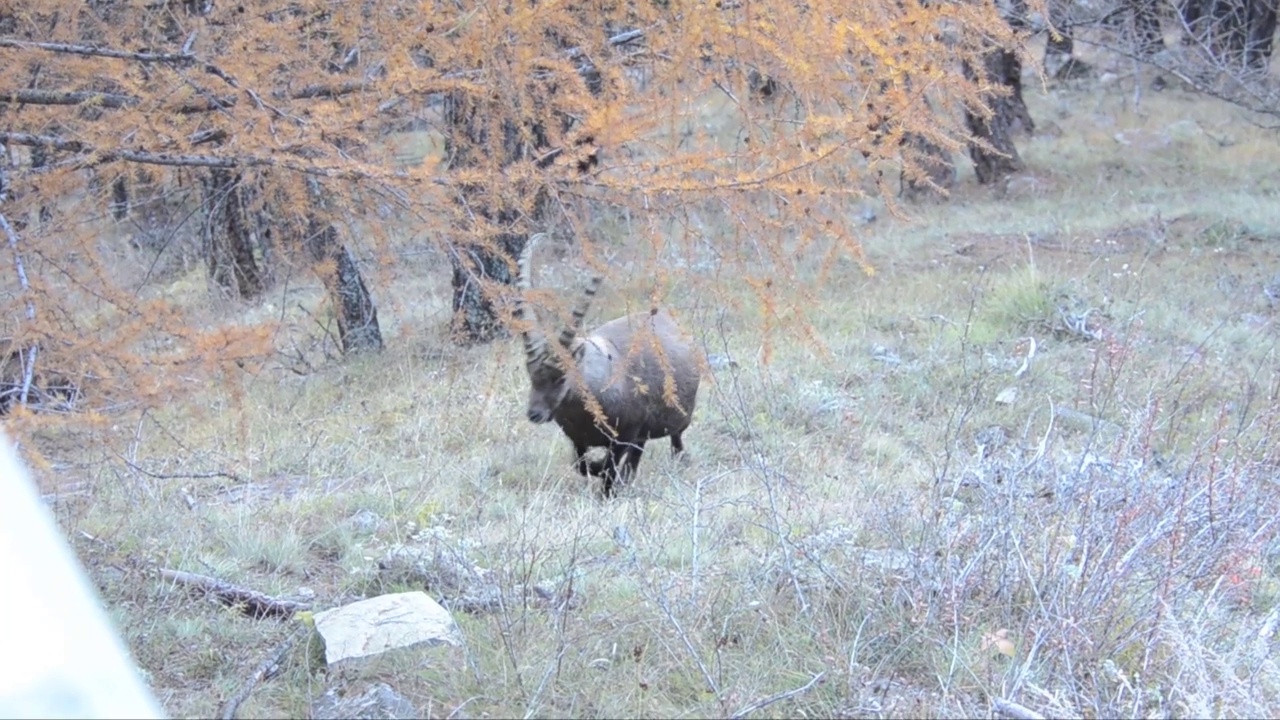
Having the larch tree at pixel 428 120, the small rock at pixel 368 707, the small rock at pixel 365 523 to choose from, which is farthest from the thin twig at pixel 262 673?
the small rock at pixel 365 523

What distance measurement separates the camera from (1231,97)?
13219mm

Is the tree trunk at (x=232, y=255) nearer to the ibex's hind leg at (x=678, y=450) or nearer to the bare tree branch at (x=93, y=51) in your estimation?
the ibex's hind leg at (x=678, y=450)

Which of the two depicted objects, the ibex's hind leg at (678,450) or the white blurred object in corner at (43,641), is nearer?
the white blurred object in corner at (43,641)

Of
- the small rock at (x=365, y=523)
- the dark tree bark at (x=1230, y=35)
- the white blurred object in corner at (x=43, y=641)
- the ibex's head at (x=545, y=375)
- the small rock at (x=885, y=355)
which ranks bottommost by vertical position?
the small rock at (x=885, y=355)

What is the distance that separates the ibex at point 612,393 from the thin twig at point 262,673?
302cm

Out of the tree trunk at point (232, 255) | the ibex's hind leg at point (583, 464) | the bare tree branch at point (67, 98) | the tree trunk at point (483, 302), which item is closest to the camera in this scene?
the bare tree branch at point (67, 98)

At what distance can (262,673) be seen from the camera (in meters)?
4.21

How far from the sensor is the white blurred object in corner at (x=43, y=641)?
7.59 ft

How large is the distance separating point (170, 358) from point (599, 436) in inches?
158

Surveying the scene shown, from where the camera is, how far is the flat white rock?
432cm

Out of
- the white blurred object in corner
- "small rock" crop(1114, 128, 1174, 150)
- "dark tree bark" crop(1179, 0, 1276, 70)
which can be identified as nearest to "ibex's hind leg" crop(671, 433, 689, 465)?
the white blurred object in corner

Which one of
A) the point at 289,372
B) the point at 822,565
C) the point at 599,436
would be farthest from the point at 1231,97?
the point at 822,565

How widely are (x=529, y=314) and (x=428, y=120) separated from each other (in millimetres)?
1138

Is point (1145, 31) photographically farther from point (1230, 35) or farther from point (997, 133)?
point (997, 133)
